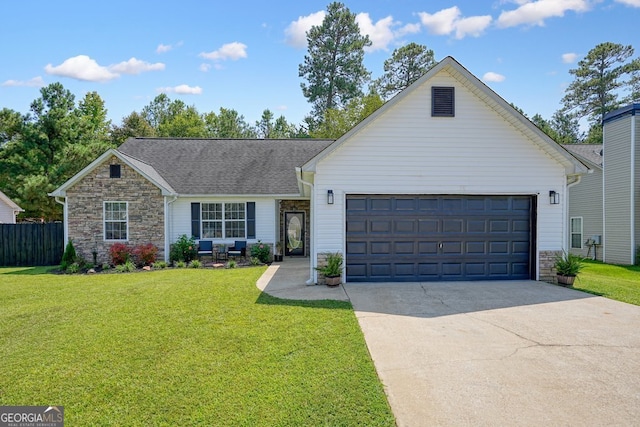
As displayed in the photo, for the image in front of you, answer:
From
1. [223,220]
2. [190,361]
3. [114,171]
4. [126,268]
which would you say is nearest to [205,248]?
[223,220]

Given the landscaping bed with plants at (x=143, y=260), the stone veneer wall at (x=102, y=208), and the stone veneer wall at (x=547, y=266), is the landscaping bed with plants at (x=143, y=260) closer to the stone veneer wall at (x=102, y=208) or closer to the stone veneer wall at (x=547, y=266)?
the stone veneer wall at (x=102, y=208)

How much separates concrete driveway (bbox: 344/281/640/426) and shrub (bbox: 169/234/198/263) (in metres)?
8.53

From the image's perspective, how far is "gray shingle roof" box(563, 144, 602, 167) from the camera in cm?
1939

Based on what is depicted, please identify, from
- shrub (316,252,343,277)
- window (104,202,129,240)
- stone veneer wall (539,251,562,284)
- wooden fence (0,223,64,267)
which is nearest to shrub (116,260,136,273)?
window (104,202,129,240)

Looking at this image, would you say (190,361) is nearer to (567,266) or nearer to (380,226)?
(380,226)

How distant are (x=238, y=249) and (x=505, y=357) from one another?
1206 centimetres

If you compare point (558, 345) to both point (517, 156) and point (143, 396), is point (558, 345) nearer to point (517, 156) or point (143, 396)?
point (143, 396)

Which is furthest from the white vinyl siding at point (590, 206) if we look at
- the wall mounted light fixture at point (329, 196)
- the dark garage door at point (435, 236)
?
the wall mounted light fixture at point (329, 196)

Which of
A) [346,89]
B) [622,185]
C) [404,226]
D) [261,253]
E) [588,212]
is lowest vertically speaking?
[261,253]

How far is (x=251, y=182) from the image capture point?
16609 millimetres

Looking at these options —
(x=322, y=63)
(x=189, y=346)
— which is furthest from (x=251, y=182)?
(x=322, y=63)

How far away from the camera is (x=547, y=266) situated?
10742mm

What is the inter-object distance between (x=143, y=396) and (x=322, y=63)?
3937cm

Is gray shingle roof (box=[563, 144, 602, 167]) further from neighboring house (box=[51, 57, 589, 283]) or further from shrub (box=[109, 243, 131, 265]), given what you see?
shrub (box=[109, 243, 131, 265])
